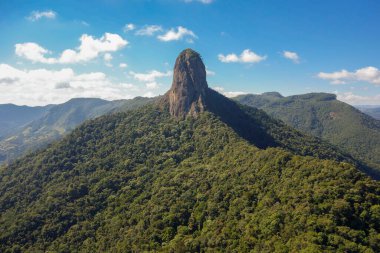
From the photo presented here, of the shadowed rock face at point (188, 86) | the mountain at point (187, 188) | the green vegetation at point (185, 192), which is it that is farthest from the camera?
the shadowed rock face at point (188, 86)

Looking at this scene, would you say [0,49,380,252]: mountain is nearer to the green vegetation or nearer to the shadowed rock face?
the green vegetation

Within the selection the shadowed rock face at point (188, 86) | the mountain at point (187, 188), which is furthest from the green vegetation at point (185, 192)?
the shadowed rock face at point (188, 86)

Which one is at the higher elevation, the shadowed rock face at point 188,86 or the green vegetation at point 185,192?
the shadowed rock face at point 188,86

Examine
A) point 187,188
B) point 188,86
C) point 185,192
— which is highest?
point 188,86

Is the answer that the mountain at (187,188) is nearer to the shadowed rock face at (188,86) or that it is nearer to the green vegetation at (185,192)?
the green vegetation at (185,192)

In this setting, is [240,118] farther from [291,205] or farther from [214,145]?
[291,205]

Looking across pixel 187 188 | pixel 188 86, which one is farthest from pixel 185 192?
pixel 188 86

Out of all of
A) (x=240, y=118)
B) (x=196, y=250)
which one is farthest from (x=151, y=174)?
(x=240, y=118)

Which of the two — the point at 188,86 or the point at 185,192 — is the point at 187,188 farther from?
the point at 188,86
